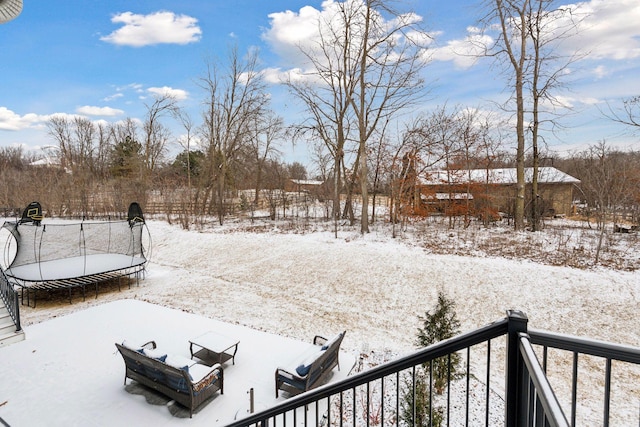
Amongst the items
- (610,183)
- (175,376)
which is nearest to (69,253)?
(175,376)

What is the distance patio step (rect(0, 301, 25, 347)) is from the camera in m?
5.64

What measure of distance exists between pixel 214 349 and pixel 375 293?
15.4 ft

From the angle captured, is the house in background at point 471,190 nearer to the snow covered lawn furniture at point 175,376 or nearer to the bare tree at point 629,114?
the bare tree at point 629,114

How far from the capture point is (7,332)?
577cm

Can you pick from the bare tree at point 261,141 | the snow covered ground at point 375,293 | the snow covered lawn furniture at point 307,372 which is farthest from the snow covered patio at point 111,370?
the bare tree at point 261,141

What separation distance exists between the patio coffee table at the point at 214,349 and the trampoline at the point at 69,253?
500 centimetres

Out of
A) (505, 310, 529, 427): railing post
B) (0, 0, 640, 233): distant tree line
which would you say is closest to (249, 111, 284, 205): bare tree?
(0, 0, 640, 233): distant tree line

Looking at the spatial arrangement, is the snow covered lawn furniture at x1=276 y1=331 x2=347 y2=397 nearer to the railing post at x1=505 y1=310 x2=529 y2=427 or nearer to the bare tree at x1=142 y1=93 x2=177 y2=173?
the railing post at x1=505 y1=310 x2=529 y2=427

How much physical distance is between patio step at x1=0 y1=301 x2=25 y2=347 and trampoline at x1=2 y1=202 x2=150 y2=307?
1.87m

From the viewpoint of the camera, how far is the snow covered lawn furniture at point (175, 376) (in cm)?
388

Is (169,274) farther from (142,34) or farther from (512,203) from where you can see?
(512,203)

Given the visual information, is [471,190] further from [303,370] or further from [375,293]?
[303,370]

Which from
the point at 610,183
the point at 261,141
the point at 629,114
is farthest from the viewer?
the point at 261,141

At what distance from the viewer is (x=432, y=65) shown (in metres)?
13.6
